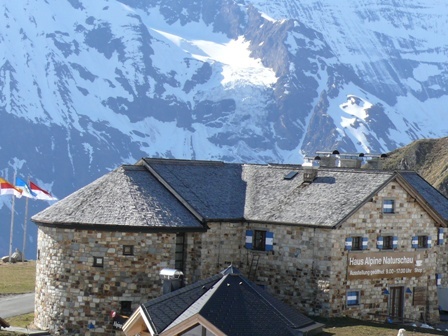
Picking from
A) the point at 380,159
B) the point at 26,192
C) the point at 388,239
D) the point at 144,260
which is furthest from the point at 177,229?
the point at 26,192

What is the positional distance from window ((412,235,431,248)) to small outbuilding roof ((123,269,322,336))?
13892mm

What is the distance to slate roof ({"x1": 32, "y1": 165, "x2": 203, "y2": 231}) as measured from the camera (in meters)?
57.4

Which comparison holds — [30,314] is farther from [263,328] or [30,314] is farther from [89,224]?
[263,328]

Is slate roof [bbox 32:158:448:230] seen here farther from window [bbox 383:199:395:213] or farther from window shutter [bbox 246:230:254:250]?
window [bbox 383:199:395:213]

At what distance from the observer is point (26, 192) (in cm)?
10712

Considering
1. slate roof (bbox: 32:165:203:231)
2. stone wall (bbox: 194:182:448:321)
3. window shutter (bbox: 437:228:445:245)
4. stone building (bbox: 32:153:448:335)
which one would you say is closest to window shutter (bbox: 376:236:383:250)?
stone building (bbox: 32:153:448:335)

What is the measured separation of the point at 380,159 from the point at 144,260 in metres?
20.2

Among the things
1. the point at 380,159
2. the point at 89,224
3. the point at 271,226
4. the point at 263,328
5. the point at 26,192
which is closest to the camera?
the point at 263,328

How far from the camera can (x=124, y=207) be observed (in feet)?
191

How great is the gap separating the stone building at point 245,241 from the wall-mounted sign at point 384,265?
0.19 ft

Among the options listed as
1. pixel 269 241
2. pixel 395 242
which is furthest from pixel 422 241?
pixel 269 241

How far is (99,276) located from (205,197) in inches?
314

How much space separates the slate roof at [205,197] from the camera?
58.2 m

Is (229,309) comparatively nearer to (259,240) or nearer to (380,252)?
(259,240)
